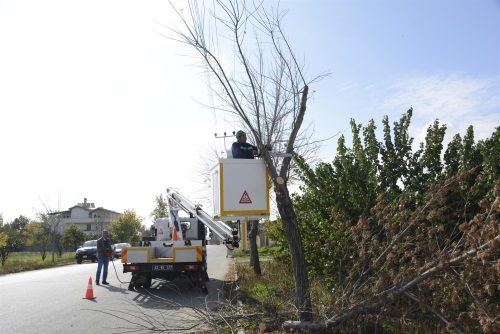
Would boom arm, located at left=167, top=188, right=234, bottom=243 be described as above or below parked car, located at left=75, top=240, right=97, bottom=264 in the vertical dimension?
above

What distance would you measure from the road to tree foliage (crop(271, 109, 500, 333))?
229 cm

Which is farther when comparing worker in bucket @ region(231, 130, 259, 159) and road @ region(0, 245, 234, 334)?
road @ region(0, 245, 234, 334)

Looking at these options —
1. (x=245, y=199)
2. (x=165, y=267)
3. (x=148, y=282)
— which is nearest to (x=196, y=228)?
(x=148, y=282)

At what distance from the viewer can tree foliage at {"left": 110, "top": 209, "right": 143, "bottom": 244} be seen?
55.0 metres

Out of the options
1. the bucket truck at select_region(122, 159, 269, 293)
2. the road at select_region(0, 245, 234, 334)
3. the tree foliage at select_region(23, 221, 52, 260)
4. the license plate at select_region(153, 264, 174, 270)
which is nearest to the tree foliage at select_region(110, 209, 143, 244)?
the tree foliage at select_region(23, 221, 52, 260)

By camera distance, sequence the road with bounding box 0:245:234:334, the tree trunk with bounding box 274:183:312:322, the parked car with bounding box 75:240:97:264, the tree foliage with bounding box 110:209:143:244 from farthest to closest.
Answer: the tree foliage with bounding box 110:209:143:244, the parked car with bounding box 75:240:97:264, the road with bounding box 0:245:234:334, the tree trunk with bounding box 274:183:312:322

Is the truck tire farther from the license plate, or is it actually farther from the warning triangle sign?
the warning triangle sign

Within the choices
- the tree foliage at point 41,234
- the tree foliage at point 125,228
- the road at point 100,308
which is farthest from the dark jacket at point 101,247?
the tree foliage at point 125,228

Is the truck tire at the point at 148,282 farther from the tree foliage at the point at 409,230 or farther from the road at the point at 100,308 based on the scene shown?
the tree foliage at the point at 409,230

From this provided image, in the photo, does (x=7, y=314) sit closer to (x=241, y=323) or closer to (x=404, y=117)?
(x=241, y=323)

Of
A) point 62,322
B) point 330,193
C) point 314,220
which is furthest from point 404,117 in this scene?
point 62,322

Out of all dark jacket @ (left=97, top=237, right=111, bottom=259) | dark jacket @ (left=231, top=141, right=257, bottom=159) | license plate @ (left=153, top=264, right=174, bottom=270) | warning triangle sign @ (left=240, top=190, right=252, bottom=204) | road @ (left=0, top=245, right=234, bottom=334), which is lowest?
road @ (left=0, top=245, right=234, bottom=334)

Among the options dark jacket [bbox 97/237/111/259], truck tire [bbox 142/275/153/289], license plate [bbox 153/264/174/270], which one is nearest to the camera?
Answer: license plate [bbox 153/264/174/270]

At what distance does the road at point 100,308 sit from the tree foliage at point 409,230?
7.50 ft
